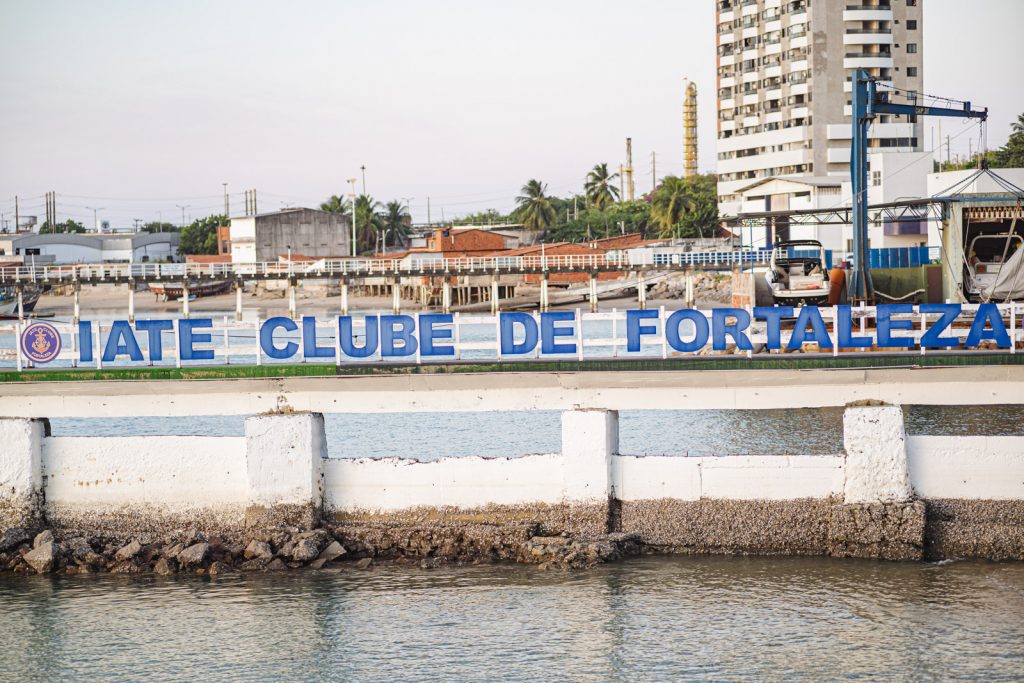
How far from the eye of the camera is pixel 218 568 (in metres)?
25.4

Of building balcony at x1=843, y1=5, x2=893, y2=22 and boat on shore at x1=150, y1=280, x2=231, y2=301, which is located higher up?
building balcony at x1=843, y1=5, x2=893, y2=22

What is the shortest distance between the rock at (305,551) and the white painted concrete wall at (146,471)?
5.78ft

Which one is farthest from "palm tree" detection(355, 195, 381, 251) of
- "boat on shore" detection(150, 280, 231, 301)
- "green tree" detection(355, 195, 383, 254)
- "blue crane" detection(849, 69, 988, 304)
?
"blue crane" detection(849, 69, 988, 304)

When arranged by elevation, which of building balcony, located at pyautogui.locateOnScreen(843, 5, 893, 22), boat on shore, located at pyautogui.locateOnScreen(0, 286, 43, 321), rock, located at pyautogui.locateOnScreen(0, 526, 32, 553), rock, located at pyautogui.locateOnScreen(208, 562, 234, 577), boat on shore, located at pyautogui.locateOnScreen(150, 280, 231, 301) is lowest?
rock, located at pyautogui.locateOnScreen(208, 562, 234, 577)

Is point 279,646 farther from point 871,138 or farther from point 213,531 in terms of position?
point 871,138

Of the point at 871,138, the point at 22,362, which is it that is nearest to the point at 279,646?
the point at 22,362

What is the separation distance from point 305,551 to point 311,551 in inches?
4.8

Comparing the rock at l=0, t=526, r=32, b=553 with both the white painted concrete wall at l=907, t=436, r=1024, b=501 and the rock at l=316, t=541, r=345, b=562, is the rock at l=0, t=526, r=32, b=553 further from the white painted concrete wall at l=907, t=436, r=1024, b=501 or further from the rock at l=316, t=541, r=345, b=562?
the white painted concrete wall at l=907, t=436, r=1024, b=501

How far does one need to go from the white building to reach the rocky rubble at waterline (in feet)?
486

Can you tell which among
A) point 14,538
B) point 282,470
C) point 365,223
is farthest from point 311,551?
point 365,223

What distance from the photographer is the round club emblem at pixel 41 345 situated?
2953 cm

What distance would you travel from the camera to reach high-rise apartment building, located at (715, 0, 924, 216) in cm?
14350

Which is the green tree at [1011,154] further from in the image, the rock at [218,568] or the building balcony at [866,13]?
the rock at [218,568]

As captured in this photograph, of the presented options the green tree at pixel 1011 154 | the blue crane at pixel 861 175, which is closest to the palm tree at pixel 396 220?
the green tree at pixel 1011 154
